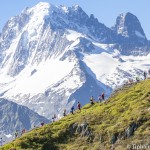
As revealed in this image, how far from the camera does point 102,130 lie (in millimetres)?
75625

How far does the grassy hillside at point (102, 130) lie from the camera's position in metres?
71.7

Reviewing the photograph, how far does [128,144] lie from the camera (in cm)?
6906

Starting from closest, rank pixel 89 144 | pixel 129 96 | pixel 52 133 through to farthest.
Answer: pixel 89 144 → pixel 52 133 → pixel 129 96

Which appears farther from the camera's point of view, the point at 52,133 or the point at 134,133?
the point at 52,133

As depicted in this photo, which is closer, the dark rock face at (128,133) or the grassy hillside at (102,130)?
the dark rock face at (128,133)

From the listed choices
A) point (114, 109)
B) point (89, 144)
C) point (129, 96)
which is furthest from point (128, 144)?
point (129, 96)

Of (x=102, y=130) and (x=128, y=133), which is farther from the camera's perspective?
(x=102, y=130)

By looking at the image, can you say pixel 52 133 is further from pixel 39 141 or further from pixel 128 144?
pixel 128 144

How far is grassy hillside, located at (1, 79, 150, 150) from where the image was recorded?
71688 mm

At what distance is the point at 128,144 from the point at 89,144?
7.62m

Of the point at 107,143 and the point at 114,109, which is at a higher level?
the point at 114,109

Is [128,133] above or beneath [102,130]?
beneath

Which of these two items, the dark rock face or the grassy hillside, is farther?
the grassy hillside

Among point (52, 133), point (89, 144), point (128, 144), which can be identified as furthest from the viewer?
point (52, 133)
